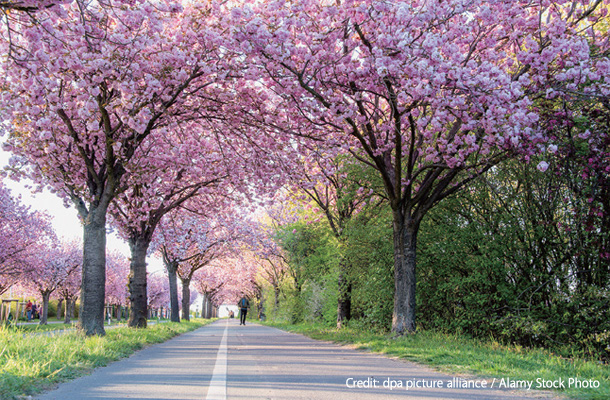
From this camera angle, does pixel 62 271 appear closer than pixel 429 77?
No

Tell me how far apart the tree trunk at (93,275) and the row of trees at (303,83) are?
33 mm

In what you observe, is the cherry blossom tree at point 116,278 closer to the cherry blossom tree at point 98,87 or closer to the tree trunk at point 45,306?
the tree trunk at point 45,306

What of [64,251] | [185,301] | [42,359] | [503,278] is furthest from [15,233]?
[503,278]

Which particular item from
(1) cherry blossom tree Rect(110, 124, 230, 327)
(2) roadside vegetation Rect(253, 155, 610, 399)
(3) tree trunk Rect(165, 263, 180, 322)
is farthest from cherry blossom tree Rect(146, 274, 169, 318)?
(2) roadside vegetation Rect(253, 155, 610, 399)

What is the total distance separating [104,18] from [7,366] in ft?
22.2

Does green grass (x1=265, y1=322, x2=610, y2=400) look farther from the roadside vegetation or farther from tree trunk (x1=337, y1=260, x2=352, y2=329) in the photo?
tree trunk (x1=337, y1=260, x2=352, y2=329)

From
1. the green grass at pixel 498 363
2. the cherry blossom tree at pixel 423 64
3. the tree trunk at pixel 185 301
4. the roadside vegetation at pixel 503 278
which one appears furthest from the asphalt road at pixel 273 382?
the tree trunk at pixel 185 301

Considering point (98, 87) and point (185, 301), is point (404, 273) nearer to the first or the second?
point (98, 87)

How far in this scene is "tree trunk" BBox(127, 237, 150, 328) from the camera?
658 inches

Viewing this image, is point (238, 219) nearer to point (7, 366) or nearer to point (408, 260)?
point (408, 260)

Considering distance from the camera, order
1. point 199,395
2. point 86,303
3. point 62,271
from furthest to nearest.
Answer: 1. point 62,271
2. point 86,303
3. point 199,395

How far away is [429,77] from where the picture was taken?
7.83 m

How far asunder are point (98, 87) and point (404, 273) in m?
8.06

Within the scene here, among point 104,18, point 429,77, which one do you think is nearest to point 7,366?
point 104,18
